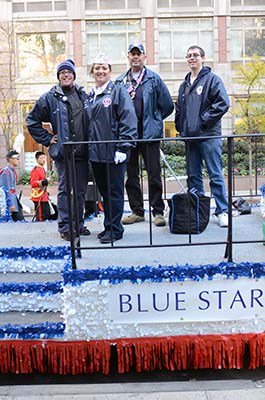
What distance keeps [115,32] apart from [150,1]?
2356mm

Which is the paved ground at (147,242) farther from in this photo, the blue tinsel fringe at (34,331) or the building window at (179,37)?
→ the building window at (179,37)

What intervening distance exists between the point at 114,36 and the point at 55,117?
22260mm

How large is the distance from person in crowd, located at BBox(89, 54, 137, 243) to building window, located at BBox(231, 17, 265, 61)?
22837mm

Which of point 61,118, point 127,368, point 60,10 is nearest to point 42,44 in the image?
point 60,10

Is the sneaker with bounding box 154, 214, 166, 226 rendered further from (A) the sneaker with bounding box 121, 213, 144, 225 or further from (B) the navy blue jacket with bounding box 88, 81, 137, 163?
(B) the navy blue jacket with bounding box 88, 81, 137, 163

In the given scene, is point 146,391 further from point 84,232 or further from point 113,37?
point 113,37

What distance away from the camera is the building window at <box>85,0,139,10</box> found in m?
25.0

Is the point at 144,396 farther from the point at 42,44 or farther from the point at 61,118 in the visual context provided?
the point at 42,44

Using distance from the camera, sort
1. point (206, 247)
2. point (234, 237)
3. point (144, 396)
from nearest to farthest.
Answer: point (144, 396)
point (206, 247)
point (234, 237)

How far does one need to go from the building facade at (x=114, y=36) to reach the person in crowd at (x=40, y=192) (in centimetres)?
1580

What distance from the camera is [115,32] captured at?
25531mm

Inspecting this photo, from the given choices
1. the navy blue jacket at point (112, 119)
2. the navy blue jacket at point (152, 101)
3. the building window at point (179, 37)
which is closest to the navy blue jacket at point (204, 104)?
the navy blue jacket at point (152, 101)

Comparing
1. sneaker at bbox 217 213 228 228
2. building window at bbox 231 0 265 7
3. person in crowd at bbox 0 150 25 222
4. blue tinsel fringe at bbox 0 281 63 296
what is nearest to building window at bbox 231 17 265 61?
building window at bbox 231 0 265 7

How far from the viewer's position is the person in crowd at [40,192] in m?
9.01
